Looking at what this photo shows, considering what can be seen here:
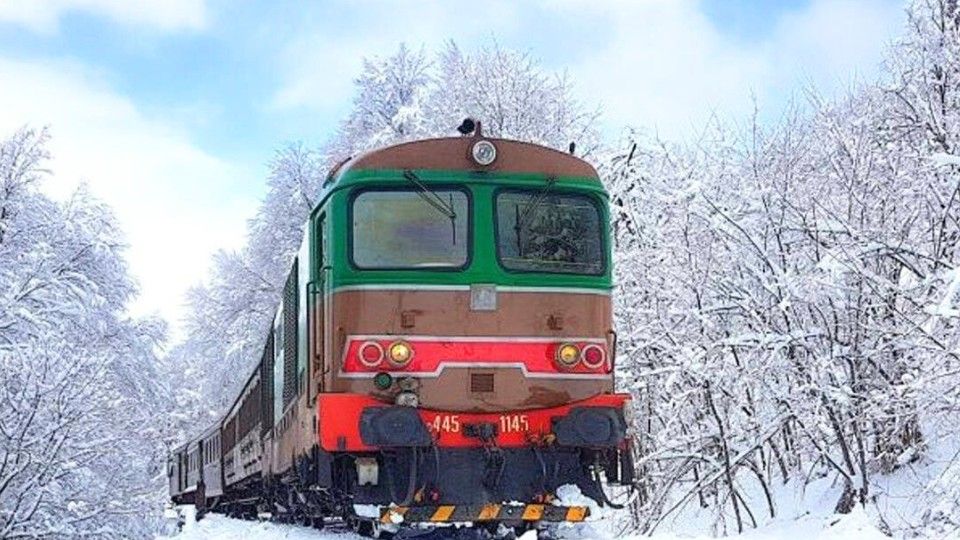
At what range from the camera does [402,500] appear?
8.25 meters

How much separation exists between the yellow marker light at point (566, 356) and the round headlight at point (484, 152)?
1449mm

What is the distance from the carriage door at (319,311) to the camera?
8.76 meters

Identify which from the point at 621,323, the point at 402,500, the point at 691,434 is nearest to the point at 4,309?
the point at 621,323

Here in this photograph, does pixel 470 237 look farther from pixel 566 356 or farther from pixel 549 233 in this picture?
pixel 566 356

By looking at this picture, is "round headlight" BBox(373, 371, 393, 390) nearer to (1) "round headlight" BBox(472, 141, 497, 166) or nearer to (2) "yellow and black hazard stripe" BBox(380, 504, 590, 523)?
(2) "yellow and black hazard stripe" BBox(380, 504, 590, 523)

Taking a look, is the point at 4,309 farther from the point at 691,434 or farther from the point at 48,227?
the point at 691,434

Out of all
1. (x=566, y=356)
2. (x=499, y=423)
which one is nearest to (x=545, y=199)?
(x=566, y=356)

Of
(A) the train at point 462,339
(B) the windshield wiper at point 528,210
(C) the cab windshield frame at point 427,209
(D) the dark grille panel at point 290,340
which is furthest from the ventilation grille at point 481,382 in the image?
(D) the dark grille panel at point 290,340

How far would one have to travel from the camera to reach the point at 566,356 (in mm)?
8688

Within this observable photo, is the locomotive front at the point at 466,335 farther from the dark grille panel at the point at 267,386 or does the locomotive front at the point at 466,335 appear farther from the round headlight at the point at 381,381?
the dark grille panel at the point at 267,386

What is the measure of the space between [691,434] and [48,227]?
14.1 metres

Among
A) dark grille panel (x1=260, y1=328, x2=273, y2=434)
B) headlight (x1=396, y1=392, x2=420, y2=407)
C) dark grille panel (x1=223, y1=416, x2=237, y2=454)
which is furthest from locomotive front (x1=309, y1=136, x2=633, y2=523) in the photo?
dark grille panel (x1=223, y1=416, x2=237, y2=454)

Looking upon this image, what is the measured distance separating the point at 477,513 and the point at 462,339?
3.99 feet

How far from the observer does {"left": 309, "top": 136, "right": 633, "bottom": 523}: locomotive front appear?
8.21 m
